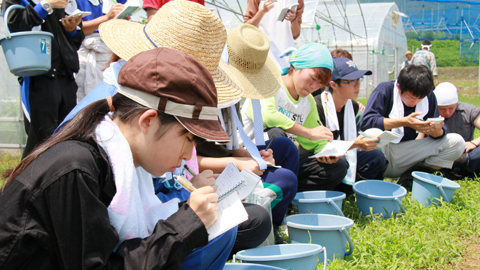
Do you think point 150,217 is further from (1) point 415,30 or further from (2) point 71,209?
(1) point 415,30

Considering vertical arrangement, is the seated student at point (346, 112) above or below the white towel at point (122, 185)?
below

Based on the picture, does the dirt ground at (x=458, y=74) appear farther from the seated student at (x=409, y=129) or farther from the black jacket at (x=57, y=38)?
the black jacket at (x=57, y=38)

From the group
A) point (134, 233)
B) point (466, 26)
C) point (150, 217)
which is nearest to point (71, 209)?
point (134, 233)

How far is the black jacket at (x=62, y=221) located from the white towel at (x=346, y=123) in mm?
2445

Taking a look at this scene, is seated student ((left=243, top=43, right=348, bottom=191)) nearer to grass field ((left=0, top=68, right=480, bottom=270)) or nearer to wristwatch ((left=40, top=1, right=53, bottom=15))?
grass field ((left=0, top=68, right=480, bottom=270))

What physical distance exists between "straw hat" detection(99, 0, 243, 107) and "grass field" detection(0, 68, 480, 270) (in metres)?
1.17

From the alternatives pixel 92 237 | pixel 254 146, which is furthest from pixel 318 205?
pixel 92 237

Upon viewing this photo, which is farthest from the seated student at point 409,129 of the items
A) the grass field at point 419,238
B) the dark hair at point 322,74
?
the dark hair at point 322,74

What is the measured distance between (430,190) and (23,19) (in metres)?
3.37

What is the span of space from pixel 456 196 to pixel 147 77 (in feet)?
10.7

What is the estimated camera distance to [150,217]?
1330mm

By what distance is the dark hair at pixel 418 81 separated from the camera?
359 centimetres

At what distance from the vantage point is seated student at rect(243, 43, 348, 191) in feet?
9.46

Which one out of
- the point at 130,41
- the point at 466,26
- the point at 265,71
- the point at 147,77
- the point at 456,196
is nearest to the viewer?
the point at 147,77
